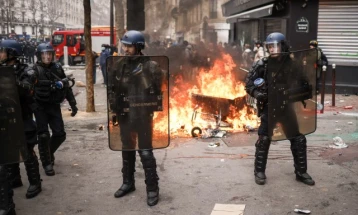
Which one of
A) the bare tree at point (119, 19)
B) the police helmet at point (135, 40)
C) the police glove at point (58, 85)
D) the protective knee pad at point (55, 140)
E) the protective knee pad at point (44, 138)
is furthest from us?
the bare tree at point (119, 19)

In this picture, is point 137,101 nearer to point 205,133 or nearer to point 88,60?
point 205,133

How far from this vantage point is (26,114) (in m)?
4.70

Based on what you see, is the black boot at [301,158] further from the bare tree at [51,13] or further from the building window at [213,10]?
the bare tree at [51,13]

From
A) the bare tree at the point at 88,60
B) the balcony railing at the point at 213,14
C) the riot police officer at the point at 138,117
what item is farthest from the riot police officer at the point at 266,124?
the balcony railing at the point at 213,14

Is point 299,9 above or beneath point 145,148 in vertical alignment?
above

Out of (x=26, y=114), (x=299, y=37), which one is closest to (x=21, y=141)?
(x=26, y=114)

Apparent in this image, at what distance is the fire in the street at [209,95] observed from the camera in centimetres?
838

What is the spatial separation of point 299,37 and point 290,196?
10.0m

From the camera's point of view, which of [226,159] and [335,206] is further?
[226,159]

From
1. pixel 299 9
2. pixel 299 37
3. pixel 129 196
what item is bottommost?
pixel 129 196

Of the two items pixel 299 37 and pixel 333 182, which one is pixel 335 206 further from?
pixel 299 37

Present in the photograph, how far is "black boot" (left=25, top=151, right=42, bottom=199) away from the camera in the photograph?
5.00m

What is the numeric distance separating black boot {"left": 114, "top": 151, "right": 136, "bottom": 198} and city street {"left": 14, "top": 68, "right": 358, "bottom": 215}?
93mm

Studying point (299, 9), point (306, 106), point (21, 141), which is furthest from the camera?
point (299, 9)
